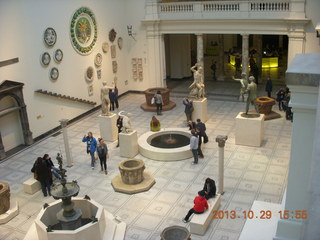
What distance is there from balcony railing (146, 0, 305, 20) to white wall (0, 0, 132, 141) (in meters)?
2.63

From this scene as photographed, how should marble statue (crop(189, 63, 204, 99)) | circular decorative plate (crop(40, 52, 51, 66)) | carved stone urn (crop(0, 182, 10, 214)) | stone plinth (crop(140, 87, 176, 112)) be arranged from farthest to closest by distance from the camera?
stone plinth (crop(140, 87, 176, 112)) < marble statue (crop(189, 63, 204, 99)) < circular decorative plate (crop(40, 52, 51, 66)) < carved stone urn (crop(0, 182, 10, 214))

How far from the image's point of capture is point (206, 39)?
106 ft

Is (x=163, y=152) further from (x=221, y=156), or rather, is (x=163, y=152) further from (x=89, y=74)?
(x=89, y=74)

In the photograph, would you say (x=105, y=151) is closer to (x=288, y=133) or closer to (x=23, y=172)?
(x=23, y=172)

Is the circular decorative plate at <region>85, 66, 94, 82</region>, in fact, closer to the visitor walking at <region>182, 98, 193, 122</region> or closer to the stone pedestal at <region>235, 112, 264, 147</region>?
the visitor walking at <region>182, 98, 193, 122</region>

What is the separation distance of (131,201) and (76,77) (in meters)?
8.59

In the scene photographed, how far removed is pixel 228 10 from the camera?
755 inches

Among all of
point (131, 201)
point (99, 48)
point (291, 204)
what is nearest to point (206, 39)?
point (99, 48)

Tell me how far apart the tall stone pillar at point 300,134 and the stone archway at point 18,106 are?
11.7 metres

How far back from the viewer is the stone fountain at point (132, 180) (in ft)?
39.2

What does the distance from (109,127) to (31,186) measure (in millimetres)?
4409

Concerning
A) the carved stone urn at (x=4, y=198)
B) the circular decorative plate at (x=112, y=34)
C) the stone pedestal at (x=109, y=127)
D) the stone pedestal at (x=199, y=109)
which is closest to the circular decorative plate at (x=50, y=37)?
the stone pedestal at (x=109, y=127)

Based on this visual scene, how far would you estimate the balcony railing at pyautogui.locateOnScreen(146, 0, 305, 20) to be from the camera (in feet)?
59.3

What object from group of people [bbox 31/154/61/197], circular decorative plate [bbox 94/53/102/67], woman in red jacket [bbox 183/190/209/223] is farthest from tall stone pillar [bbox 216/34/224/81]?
woman in red jacket [bbox 183/190/209/223]
